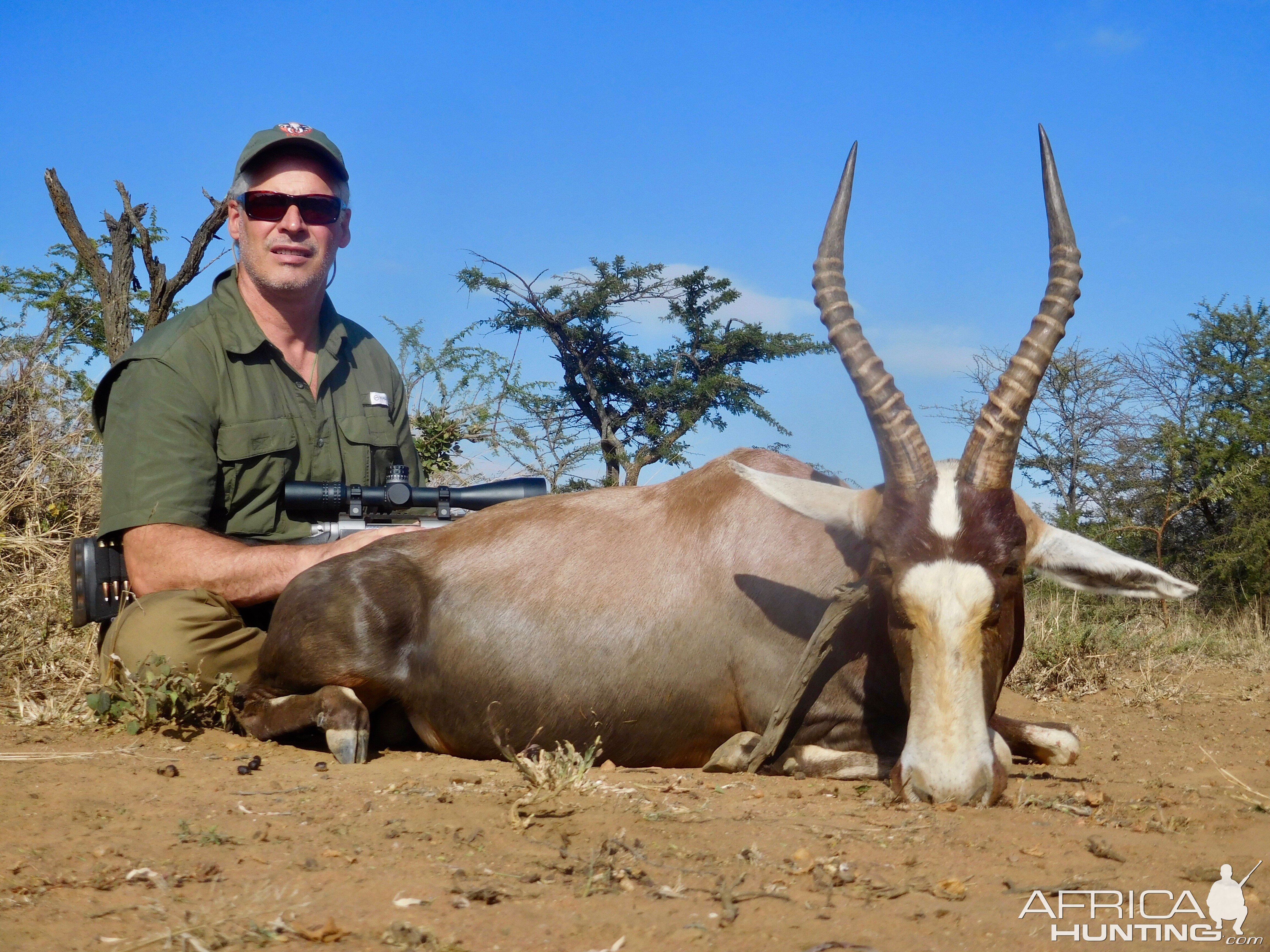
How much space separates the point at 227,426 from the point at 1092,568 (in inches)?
162

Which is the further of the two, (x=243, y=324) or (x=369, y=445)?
(x=369, y=445)

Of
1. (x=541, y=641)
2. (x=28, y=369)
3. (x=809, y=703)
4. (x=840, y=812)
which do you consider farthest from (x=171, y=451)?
(x=28, y=369)

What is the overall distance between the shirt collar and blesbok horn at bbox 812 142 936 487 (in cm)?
300

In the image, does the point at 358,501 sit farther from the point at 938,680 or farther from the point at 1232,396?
the point at 1232,396

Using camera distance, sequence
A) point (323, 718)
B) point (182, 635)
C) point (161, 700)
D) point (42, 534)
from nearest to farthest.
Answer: point (323, 718) < point (161, 700) < point (182, 635) < point (42, 534)

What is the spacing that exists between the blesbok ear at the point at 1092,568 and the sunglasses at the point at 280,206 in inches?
162

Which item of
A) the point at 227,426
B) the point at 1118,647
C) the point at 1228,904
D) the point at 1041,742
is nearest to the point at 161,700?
the point at 227,426

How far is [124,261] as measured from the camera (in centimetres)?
1171

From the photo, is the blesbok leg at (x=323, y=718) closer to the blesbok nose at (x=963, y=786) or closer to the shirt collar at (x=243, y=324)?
the shirt collar at (x=243, y=324)

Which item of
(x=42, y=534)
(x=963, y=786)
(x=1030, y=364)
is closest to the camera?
(x=963, y=786)

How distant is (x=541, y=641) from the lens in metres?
4.91

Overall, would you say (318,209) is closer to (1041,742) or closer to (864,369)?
(864,369)

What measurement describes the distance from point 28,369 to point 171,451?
15.7 feet

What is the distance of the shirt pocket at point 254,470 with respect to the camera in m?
5.70
